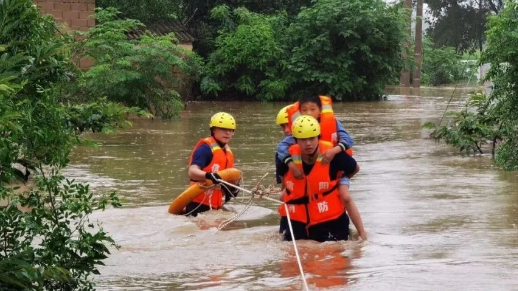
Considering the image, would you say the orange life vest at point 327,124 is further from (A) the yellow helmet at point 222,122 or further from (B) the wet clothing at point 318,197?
(A) the yellow helmet at point 222,122

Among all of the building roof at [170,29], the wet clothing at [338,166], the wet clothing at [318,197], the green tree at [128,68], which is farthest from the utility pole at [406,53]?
the wet clothing at [338,166]

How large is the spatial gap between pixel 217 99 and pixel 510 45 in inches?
994

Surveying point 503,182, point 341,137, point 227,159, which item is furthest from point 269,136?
point 341,137

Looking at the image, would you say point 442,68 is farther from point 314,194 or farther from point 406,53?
point 314,194

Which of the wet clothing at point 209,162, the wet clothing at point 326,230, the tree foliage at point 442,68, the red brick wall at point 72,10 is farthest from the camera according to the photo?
the tree foliage at point 442,68

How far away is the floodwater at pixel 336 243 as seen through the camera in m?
8.98

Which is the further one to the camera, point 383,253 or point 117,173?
point 117,173

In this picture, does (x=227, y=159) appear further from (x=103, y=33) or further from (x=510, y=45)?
(x=103, y=33)

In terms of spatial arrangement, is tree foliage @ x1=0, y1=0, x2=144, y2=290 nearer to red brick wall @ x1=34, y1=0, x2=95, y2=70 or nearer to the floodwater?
the floodwater

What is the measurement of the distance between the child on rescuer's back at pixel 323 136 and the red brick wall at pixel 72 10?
71.8 ft

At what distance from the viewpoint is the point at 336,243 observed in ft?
34.0

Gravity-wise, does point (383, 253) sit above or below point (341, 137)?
below

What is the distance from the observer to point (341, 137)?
10.4 metres

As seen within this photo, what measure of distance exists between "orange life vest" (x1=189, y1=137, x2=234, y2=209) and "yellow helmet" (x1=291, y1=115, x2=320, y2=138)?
2.51m
